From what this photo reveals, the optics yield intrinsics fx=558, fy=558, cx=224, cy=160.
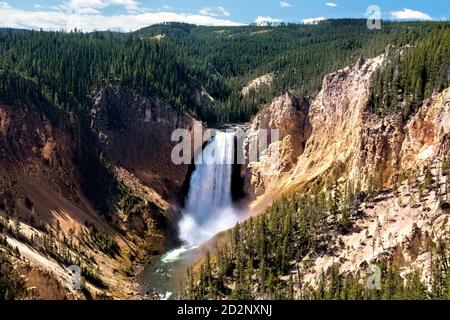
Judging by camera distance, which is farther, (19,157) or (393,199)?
(19,157)

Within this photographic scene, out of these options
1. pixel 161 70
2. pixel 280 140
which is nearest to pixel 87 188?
pixel 280 140

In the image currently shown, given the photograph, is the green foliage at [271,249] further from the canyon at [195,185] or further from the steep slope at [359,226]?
the canyon at [195,185]

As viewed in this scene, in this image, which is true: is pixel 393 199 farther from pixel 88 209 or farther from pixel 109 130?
pixel 109 130

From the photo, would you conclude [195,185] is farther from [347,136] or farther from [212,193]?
[347,136]

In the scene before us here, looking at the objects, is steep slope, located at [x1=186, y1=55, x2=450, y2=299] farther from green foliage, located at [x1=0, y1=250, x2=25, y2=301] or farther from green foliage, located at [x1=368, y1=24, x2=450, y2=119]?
green foliage, located at [x1=0, y1=250, x2=25, y2=301]

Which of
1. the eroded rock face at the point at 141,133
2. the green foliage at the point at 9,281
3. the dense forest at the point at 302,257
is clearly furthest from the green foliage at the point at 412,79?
the green foliage at the point at 9,281

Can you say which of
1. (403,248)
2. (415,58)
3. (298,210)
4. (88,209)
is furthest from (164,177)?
(403,248)

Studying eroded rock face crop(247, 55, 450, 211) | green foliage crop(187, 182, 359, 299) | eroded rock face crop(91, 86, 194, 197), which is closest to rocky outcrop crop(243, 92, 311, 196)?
eroded rock face crop(247, 55, 450, 211)
